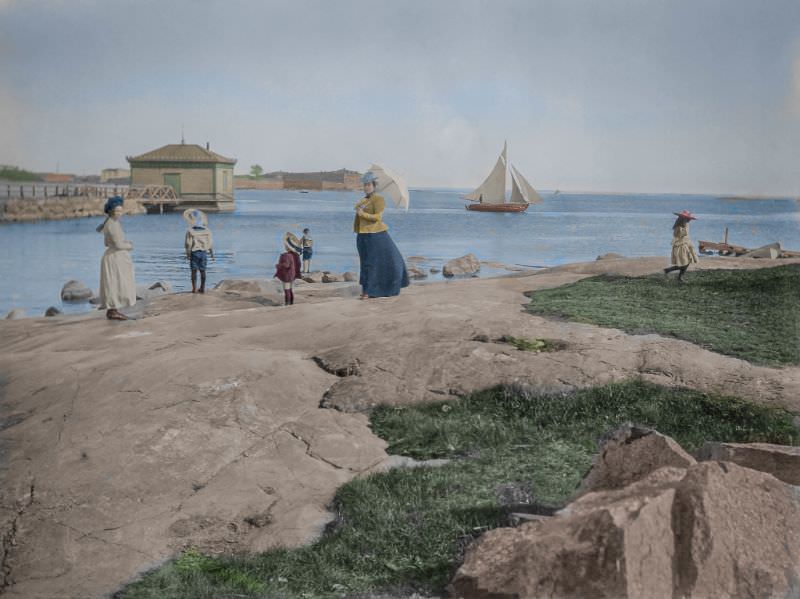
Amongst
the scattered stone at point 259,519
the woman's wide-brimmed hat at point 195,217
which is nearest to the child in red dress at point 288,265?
the woman's wide-brimmed hat at point 195,217

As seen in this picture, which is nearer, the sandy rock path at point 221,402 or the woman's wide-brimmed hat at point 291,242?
the sandy rock path at point 221,402

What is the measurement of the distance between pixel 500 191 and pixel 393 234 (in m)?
1.86

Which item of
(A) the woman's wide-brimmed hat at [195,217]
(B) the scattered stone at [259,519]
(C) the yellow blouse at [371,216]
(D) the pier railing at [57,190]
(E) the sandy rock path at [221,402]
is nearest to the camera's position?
(E) the sandy rock path at [221,402]

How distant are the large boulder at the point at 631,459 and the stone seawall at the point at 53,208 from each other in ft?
10.3

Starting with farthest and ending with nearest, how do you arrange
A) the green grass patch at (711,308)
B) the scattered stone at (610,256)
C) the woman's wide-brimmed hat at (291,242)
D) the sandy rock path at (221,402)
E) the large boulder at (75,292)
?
1. the woman's wide-brimmed hat at (291,242)
2. the scattered stone at (610,256)
3. the large boulder at (75,292)
4. the green grass patch at (711,308)
5. the sandy rock path at (221,402)

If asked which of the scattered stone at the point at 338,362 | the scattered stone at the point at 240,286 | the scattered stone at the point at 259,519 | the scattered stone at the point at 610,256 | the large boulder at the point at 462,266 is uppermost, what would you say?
the scattered stone at the point at 610,256

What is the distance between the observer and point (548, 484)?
362cm

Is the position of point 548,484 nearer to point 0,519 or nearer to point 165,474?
point 165,474

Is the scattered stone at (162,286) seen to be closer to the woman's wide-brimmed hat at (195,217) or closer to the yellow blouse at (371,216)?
the woman's wide-brimmed hat at (195,217)

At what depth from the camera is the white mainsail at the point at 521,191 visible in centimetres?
553

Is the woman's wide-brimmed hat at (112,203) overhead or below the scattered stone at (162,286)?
overhead

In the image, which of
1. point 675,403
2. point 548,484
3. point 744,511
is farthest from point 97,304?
point 744,511

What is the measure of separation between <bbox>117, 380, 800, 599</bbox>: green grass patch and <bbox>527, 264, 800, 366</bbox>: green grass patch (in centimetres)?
56

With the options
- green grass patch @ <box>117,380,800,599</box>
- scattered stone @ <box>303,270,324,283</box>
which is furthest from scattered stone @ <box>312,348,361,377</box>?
scattered stone @ <box>303,270,324,283</box>
